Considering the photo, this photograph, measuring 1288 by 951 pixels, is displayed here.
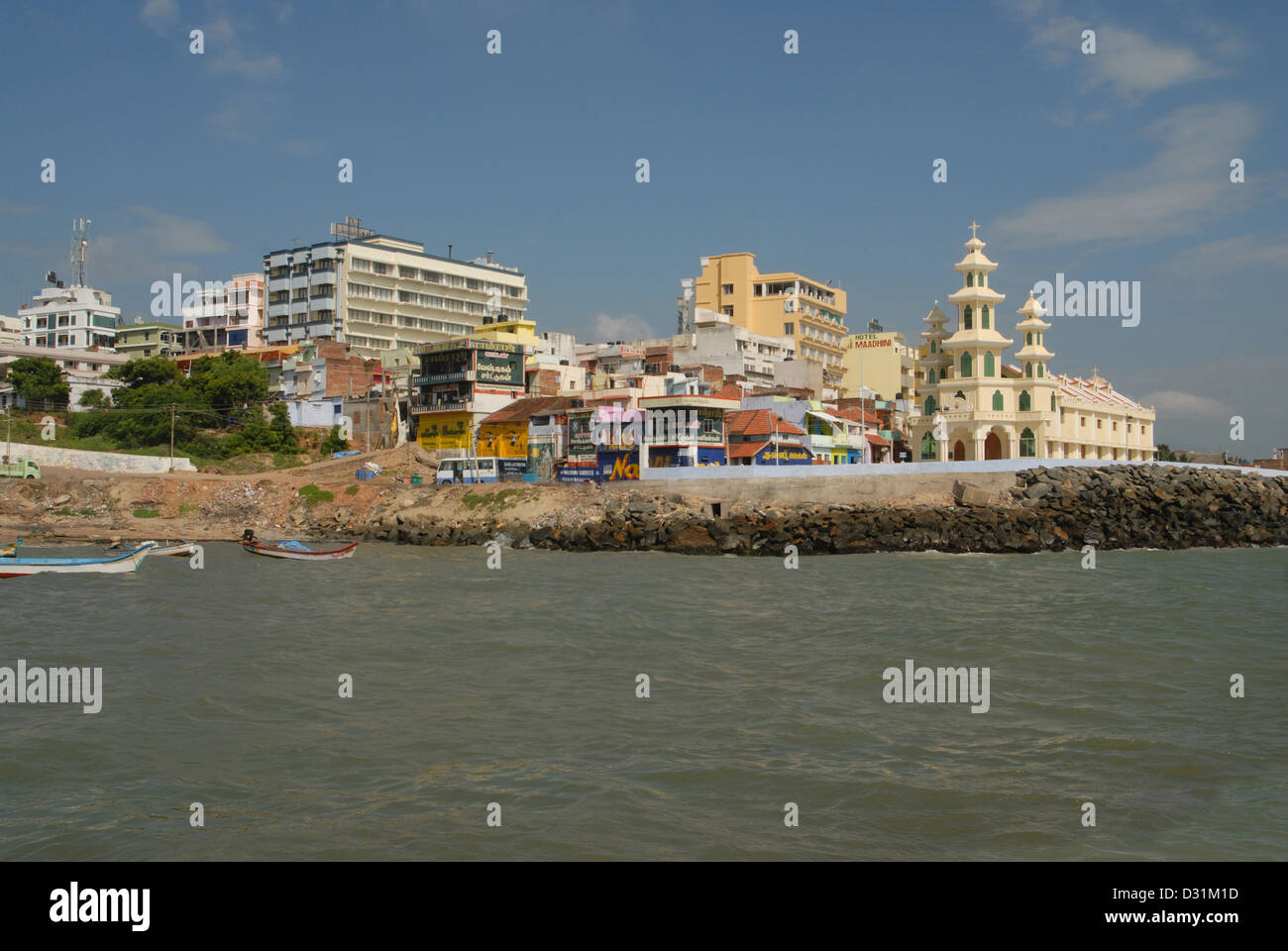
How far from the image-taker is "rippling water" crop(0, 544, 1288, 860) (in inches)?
397

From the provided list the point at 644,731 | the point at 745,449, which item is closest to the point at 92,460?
the point at 745,449

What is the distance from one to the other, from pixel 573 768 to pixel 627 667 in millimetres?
5769

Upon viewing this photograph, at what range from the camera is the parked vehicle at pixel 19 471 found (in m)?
51.4

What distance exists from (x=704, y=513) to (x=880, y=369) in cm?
4686

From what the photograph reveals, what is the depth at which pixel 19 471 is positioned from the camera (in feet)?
169

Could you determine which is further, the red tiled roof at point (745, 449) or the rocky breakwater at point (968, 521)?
the red tiled roof at point (745, 449)

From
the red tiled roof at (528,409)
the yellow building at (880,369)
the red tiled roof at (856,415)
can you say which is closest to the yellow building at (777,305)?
the yellow building at (880,369)

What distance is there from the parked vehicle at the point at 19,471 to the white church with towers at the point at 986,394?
4903 cm

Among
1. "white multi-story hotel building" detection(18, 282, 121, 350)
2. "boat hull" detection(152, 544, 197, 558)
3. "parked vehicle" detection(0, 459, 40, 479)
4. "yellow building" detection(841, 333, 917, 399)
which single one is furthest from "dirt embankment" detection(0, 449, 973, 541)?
"white multi-story hotel building" detection(18, 282, 121, 350)

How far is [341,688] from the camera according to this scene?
15.8m

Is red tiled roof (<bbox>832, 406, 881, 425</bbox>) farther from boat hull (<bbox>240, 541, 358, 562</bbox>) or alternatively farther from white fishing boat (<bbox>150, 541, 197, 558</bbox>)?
white fishing boat (<bbox>150, 541, 197, 558</bbox>)
